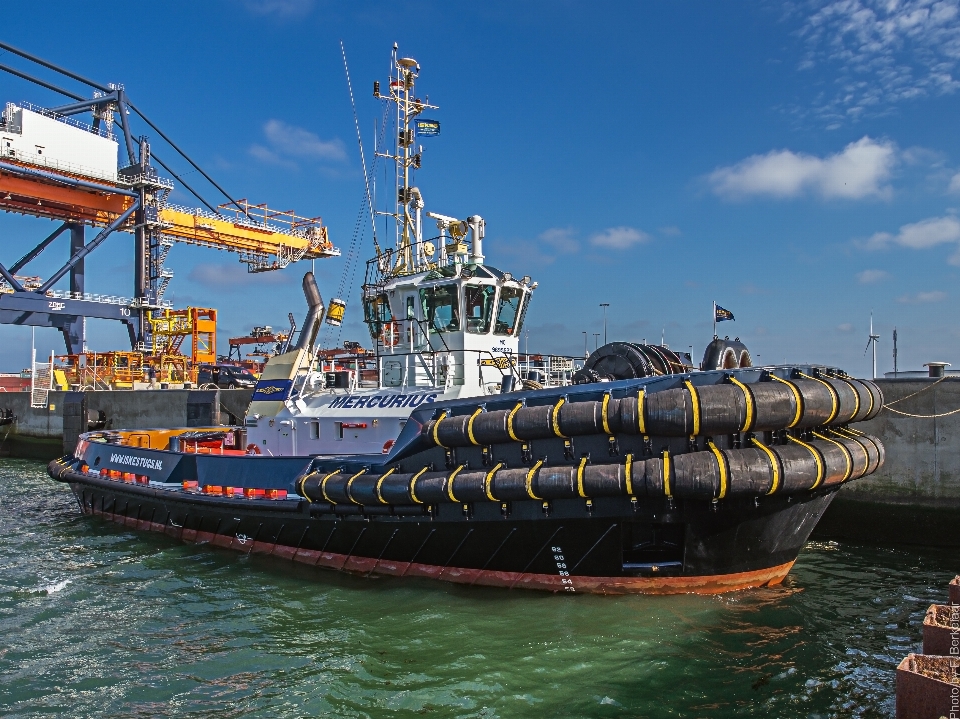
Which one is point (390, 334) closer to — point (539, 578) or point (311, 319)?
point (311, 319)

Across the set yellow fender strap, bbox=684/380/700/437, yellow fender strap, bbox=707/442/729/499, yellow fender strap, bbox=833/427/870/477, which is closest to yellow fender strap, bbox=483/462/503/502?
yellow fender strap, bbox=684/380/700/437

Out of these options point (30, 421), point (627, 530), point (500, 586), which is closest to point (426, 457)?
point (500, 586)

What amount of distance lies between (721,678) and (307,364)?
23.0 ft

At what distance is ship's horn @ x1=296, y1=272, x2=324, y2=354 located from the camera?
1002 cm

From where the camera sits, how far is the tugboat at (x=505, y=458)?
5.93 meters

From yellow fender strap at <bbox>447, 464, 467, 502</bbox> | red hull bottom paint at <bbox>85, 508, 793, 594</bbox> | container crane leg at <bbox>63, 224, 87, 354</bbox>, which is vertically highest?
container crane leg at <bbox>63, 224, 87, 354</bbox>

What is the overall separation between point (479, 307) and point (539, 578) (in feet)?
12.1

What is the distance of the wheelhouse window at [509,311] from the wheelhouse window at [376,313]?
1623 millimetres

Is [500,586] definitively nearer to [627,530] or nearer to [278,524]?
[627,530]

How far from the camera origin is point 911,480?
978 cm

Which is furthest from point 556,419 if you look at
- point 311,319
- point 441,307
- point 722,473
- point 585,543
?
point 311,319

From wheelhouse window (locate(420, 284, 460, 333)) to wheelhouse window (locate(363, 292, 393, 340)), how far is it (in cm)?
78

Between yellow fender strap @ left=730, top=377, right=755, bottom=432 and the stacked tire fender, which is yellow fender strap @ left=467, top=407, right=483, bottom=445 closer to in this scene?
the stacked tire fender

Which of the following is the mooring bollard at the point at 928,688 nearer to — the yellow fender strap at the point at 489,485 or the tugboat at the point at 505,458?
the tugboat at the point at 505,458
